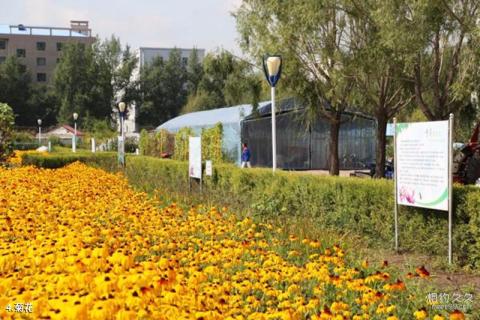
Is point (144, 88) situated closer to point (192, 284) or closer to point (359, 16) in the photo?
point (359, 16)

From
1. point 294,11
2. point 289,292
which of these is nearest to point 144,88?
point 294,11

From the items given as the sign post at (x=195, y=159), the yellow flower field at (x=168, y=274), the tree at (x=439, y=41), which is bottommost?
the yellow flower field at (x=168, y=274)

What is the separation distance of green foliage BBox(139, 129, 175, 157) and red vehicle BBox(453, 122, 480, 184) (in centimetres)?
1509

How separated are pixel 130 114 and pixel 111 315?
7286 centimetres

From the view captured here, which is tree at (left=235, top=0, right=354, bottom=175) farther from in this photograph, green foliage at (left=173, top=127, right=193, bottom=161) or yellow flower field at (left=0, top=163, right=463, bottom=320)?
yellow flower field at (left=0, top=163, right=463, bottom=320)

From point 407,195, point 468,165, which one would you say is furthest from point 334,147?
point 407,195

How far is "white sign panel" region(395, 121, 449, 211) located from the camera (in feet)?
22.9

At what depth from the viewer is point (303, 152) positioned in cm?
2892

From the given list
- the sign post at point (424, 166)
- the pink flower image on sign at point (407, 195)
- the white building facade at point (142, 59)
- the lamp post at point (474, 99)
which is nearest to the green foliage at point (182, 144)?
the lamp post at point (474, 99)

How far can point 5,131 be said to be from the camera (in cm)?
1834

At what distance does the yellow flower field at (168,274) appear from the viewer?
330 cm

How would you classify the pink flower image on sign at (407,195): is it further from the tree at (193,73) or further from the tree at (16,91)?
the tree at (16,91)

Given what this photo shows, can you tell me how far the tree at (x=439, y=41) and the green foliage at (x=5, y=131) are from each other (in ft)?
36.4

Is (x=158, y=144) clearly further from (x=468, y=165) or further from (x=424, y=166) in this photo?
(x=424, y=166)
